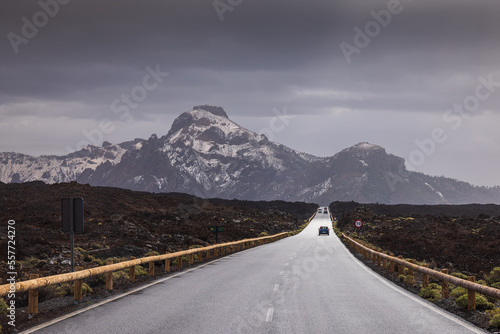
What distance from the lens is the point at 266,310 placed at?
1199cm

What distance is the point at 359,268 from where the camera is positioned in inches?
994

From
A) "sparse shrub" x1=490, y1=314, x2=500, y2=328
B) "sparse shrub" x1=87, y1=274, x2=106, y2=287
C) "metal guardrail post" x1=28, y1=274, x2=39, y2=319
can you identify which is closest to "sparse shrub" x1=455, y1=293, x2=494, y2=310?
"sparse shrub" x1=490, y1=314, x2=500, y2=328

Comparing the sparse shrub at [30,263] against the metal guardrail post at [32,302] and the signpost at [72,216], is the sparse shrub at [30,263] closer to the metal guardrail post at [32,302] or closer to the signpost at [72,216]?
the signpost at [72,216]

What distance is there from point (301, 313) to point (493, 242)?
45.0 metres

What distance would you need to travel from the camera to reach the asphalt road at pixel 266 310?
10.1m

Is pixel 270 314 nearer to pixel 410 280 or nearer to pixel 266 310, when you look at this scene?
pixel 266 310

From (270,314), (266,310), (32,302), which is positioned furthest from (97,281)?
(270,314)

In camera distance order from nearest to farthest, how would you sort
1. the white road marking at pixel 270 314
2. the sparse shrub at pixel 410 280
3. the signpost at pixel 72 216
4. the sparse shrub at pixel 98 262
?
the white road marking at pixel 270 314 → the signpost at pixel 72 216 → the sparse shrub at pixel 410 280 → the sparse shrub at pixel 98 262

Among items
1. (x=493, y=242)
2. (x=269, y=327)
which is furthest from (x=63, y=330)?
(x=493, y=242)

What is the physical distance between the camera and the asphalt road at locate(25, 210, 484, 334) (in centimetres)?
1009

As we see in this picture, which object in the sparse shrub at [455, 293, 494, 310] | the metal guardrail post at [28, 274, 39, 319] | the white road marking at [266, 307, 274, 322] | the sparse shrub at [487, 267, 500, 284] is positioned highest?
the metal guardrail post at [28, 274, 39, 319]

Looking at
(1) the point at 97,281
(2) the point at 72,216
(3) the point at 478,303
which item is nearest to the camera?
(3) the point at 478,303

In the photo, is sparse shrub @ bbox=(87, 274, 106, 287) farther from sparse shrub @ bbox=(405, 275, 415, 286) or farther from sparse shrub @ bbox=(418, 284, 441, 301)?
sparse shrub @ bbox=(405, 275, 415, 286)

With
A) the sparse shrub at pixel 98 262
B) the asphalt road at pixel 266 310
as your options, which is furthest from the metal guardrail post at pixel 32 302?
the sparse shrub at pixel 98 262
